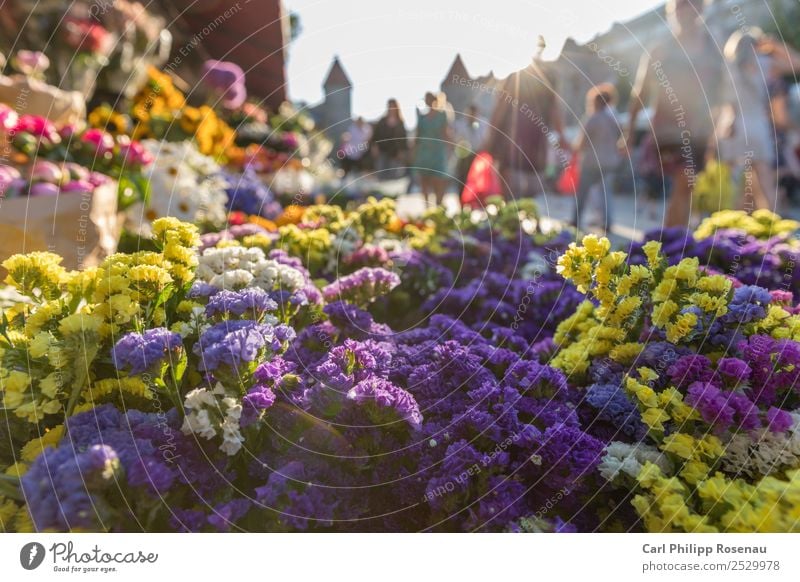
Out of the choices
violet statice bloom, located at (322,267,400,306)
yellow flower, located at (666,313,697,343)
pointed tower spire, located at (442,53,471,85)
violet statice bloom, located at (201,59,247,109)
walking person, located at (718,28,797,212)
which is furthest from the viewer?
violet statice bloom, located at (201,59,247,109)

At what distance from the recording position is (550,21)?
9.13ft

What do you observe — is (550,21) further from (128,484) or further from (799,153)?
(799,153)

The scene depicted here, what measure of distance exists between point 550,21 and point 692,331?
1666mm

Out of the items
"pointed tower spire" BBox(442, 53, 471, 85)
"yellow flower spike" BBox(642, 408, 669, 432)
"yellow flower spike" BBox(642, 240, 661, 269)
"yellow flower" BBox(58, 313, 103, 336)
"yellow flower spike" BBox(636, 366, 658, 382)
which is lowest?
"yellow flower spike" BBox(642, 408, 669, 432)

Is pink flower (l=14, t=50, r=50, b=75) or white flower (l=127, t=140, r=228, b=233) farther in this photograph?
pink flower (l=14, t=50, r=50, b=75)

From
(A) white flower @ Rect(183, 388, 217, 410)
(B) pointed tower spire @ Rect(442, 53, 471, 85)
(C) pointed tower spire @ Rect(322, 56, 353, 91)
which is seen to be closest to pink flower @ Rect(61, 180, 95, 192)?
(C) pointed tower spire @ Rect(322, 56, 353, 91)

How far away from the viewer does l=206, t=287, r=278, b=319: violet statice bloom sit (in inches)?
72.7

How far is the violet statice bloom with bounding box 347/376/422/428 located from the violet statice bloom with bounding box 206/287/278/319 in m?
0.42

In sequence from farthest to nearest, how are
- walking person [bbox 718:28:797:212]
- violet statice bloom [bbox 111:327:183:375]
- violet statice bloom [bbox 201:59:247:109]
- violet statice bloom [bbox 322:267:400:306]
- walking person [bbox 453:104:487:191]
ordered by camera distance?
walking person [bbox 453:104:487:191], violet statice bloom [bbox 201:59:247:109], walking person [bbox 718:28:797:212], violet statice bloom [bbox 322:267:400:306], violet statice bloom [bbox 111:327:183:375]

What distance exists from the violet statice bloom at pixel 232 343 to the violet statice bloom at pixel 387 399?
0.95ft

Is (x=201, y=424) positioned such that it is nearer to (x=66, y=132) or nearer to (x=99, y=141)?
(x=99, y=141)

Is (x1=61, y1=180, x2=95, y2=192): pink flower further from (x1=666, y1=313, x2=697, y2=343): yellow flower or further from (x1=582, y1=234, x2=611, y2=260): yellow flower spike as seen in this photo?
(x1=666, y1=313, x2=697, y2=343): yellow flower

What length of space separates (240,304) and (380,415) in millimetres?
565

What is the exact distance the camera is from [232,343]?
1600mm
